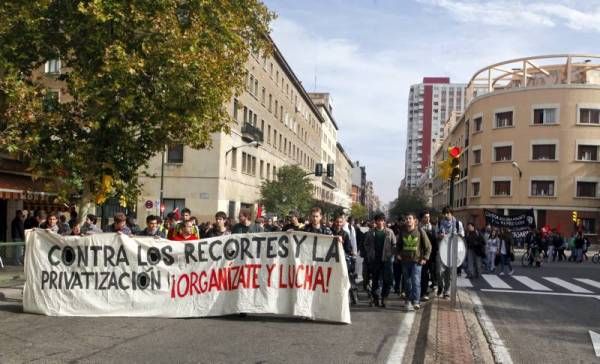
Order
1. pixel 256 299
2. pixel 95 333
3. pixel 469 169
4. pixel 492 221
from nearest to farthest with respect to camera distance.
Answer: pixel 95 333 → pixel 256 299 → pixel 492 221 → pixel 469 169

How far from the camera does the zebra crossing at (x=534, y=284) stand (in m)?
15.2

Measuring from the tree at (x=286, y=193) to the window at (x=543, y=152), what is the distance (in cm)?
1950

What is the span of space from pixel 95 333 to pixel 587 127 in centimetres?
4851

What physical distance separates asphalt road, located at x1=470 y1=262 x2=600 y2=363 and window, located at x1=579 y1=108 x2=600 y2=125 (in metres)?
34.9

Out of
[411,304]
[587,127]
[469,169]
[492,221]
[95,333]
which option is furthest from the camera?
[469,169]

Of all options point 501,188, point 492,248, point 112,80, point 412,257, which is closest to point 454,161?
point 412,257

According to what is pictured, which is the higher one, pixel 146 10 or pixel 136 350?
pixel 146 10

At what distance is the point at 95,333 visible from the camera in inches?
325

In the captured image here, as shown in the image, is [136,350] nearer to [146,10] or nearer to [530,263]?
[146,10]

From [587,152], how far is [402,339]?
46.8 meters

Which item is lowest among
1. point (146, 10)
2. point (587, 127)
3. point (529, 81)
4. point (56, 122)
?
point (56, 122)

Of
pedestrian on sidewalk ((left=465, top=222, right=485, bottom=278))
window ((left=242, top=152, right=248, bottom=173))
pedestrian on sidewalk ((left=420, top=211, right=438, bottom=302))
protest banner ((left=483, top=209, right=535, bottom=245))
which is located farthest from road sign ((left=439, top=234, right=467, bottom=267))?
window ((left=242, top=152, right=248, bottom=173))

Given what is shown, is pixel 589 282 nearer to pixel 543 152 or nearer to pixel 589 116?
pixel 543 152

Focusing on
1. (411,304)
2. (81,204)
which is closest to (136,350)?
(411,304)
